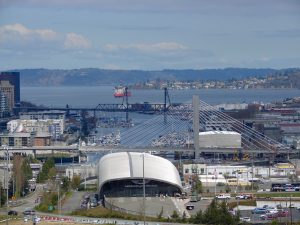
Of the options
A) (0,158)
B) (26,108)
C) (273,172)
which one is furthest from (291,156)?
(26,108)

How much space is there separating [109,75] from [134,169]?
79669 mm

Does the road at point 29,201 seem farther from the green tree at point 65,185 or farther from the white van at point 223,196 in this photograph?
the white van at point 223,196

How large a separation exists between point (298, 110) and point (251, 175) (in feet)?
70.8

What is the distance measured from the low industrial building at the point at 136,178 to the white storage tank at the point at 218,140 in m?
8.52

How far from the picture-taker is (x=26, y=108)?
45.1 meters

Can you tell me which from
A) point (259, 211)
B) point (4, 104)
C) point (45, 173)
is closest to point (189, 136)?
point (45, 173)

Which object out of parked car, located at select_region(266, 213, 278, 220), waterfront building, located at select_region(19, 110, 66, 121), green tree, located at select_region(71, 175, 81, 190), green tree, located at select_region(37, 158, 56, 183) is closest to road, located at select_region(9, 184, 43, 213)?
green tree, located at select_region(71, 175, 81, 190)

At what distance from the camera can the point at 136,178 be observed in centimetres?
1550

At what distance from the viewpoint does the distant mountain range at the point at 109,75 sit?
307 ft

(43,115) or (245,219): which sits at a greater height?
(43,115)

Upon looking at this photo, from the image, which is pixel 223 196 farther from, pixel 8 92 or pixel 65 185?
pixel 8 92

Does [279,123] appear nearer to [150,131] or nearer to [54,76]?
[150,131]

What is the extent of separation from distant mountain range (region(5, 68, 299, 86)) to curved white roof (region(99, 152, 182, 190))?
7526 cm

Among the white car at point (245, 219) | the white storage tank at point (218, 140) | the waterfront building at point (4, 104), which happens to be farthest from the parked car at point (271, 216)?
the waterfront building at point (4, 104)
